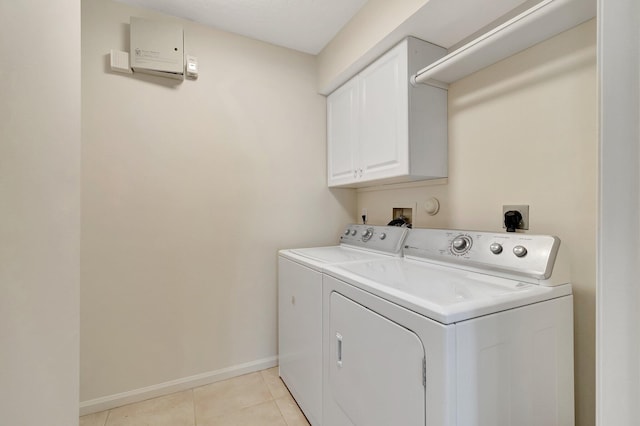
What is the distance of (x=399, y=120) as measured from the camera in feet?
5.03

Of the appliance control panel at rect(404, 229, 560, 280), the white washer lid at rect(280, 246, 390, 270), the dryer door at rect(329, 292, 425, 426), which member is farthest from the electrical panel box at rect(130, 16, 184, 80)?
the appliance control panel at rect(404, 229, 560, 280)

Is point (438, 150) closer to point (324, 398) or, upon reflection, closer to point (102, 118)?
point (324, 398)

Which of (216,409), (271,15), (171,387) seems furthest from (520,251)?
(171,387)

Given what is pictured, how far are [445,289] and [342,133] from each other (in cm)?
145

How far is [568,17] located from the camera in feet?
3.40

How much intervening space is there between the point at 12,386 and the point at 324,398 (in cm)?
115

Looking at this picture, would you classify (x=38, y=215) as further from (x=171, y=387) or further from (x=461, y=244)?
(x=171, y=387)

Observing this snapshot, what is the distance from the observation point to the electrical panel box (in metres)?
1.65

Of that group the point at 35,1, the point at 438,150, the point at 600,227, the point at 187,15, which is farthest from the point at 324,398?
the point at 187,15

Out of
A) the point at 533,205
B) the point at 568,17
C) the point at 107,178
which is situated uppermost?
the point at 568,17

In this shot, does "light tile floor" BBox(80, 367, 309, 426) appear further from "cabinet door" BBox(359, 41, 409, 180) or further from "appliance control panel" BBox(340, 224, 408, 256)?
"cabinet door" BBox(359, 41, 409, 180)

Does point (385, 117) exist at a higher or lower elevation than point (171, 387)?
higher

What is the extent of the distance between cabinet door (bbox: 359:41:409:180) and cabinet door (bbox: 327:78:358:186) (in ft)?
0.31

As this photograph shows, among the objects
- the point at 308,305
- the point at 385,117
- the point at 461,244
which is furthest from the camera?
the point at 385,117
